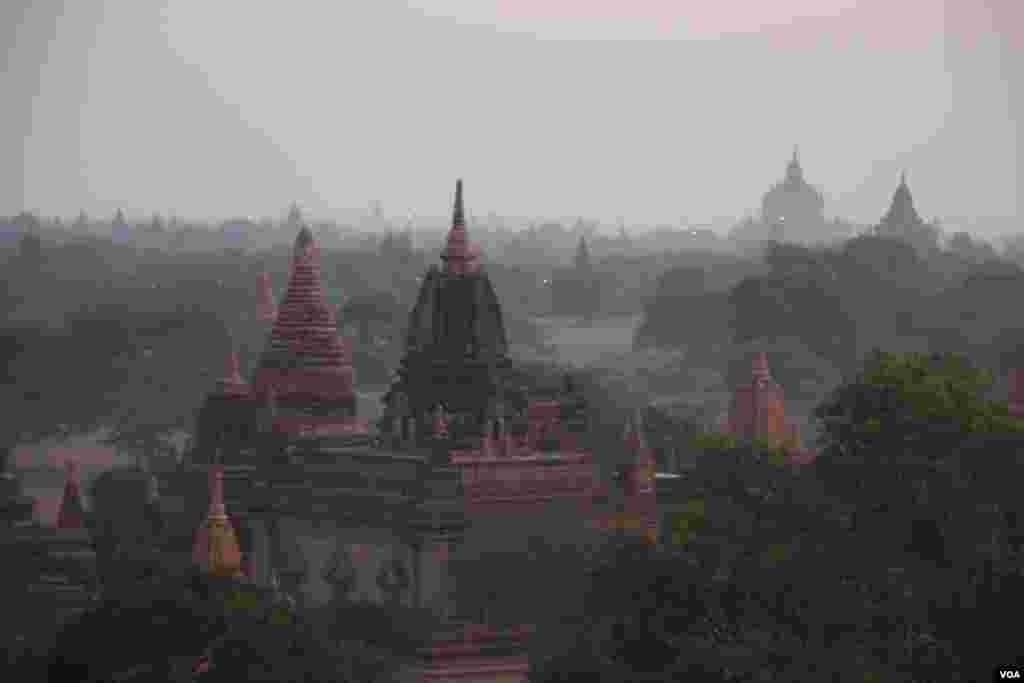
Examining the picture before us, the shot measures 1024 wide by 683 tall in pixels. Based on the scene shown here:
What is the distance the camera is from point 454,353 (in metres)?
48.7

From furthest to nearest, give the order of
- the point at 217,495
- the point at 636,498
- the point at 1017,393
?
the point at 1017,393 → the point at 636,498 → the point at 217,495

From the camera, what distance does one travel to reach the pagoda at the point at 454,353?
48.3 m

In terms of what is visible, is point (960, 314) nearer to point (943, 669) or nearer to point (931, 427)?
point (931, 427)

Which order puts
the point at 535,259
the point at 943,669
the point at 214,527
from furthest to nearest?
the point at 535,259
the point at 214,527
the point at 943,669

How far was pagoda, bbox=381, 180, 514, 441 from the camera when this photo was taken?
48.3m

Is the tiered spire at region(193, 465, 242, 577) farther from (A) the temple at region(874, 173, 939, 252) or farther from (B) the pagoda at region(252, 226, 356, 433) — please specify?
(A) the temple at region(874, 173, 939, 252)

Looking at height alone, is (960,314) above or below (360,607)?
above

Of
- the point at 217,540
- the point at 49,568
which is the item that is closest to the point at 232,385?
the point at 217,540

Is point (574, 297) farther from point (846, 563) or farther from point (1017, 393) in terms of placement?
point (846, 563)

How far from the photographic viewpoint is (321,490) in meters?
47.3

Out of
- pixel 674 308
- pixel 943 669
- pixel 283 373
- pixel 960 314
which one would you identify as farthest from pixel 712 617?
pixel 674 308

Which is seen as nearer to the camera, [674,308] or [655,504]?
[655,504]

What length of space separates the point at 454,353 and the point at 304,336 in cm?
321

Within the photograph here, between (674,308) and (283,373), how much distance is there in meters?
55.5
